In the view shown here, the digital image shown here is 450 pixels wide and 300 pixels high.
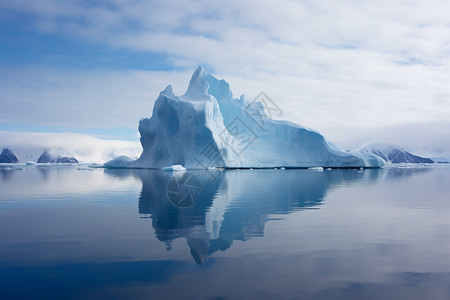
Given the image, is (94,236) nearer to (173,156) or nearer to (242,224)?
(242,224)

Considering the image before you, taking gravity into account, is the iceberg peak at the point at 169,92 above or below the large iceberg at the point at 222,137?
above

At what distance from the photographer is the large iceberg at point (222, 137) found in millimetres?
37500

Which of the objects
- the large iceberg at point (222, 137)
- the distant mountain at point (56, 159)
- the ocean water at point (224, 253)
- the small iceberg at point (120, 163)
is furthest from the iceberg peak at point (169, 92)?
the distant mountain at point (56, 159)

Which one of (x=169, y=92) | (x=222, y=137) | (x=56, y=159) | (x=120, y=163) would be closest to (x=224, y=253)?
(x=222, y=137)

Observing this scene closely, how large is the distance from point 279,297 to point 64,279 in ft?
7.82

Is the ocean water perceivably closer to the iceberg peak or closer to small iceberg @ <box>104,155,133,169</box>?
the iceberg peak

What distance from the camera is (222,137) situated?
38906mm

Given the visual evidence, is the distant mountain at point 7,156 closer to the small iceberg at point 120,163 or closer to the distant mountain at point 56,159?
the distant mountain at point 56,159

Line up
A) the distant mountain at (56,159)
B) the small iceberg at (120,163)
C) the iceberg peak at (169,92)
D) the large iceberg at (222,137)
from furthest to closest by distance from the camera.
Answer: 1. the distant mountain at (56,159)
2. the small iceberg at (120,163)
3. the iceberg peak at (169,92)
4. the large iceberg at (222,137)

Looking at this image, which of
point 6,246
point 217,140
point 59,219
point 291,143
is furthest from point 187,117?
point 6,246

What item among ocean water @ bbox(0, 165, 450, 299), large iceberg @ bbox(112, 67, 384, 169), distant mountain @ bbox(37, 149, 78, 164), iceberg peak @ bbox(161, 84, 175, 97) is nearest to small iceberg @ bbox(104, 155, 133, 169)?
large iceberg @ bbox(112, 67, 384, 169)

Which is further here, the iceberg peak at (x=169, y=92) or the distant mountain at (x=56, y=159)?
the distant mountain at (x=56, y=159)

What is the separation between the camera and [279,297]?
142 inches

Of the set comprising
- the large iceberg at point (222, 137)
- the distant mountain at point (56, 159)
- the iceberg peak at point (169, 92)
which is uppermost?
the iceberg peak at point (169, 92)
